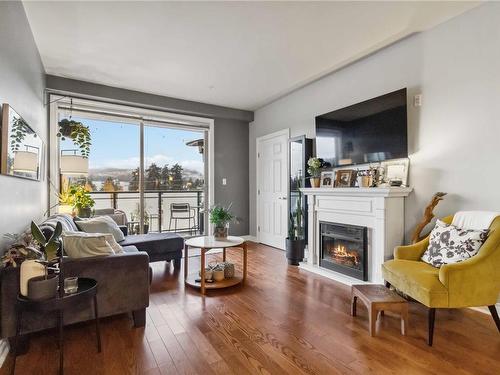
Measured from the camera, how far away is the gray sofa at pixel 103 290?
1745 millimetres

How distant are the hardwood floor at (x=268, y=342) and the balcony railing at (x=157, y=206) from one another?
2.76 m

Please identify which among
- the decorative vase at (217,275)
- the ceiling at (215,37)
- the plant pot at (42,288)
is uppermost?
the ceiling at (215,37)

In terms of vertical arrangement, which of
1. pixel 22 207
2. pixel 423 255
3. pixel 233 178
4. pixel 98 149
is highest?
pixel 98 149

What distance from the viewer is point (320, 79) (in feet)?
13.5

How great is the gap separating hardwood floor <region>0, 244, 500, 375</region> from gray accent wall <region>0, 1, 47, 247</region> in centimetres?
99

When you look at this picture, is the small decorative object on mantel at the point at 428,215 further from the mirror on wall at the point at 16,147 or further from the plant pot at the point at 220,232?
the mirror on wall at the point at 16,147

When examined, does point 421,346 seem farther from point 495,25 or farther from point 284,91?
point 284,91

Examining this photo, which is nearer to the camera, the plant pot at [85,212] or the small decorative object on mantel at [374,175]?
the small decorative object on mantel at [374,175]

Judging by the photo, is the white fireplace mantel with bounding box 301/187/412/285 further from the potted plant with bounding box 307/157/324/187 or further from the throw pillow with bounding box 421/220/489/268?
the throw pillow with bounding box 421/220/489/268

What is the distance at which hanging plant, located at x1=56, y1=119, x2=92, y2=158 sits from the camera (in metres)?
4.07

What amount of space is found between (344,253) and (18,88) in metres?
3.71

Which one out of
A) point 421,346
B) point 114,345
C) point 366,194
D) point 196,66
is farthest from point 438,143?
point 114,345

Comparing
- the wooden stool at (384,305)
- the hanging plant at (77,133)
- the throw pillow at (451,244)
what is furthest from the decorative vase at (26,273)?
the throw pillow at (451,244)

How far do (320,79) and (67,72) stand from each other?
357 cm
